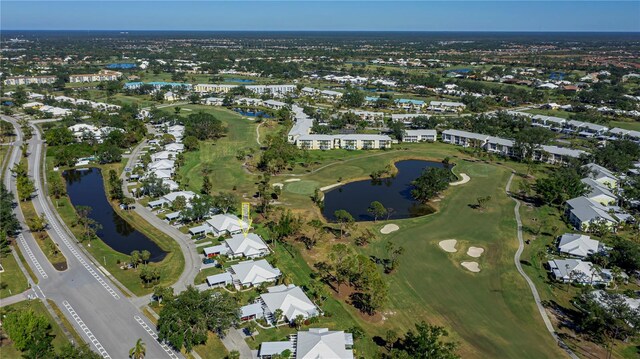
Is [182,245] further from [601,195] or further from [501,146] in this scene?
[501,146]

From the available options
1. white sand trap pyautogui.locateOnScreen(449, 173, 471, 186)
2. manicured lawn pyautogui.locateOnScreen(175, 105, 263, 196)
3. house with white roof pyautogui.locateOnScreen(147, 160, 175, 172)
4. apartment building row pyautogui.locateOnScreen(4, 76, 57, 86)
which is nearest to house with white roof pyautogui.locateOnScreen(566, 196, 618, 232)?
white sand trap pyautogui.locateOnScreen(449, 173, 471, 186)

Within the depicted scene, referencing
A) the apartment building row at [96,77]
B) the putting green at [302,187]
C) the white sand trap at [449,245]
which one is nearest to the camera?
the white sand trap at [449,245]

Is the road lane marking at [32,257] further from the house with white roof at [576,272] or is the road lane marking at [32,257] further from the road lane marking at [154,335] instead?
the house with white roof at [576,272]

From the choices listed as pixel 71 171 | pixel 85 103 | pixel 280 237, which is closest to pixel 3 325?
pixel 280 237

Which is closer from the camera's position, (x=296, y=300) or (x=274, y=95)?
(x=296, y=300)

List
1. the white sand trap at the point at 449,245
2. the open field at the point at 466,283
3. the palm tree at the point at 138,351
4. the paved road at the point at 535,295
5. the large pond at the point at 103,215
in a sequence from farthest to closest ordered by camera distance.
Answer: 1. the large pond at the point at 103,215
2. the white sand trap at the point at 449,245
3. the open field at the point at 466,283
4. the paved road at the point at 535,295
5. the palm tree at the point at 138,351

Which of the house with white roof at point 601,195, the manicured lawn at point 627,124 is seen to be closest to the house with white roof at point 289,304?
the house with white roof at point 601,195

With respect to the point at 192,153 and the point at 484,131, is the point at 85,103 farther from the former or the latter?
the point at 484,131

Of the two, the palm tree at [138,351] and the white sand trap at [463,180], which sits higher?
the white sand trap at [463,180]
